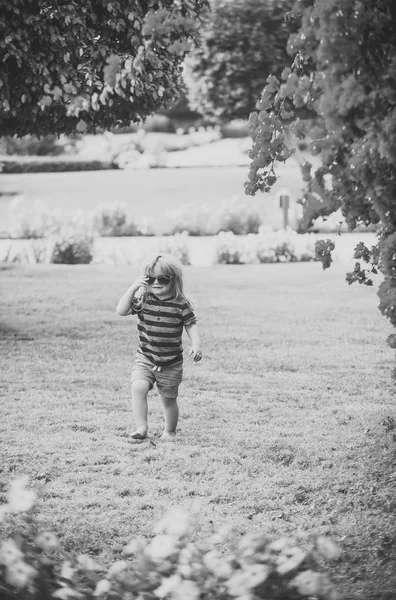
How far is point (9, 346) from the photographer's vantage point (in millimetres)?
7828

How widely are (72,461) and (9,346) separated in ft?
10.9

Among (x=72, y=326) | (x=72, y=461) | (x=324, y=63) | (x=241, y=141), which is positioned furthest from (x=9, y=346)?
(x=241, y=141)

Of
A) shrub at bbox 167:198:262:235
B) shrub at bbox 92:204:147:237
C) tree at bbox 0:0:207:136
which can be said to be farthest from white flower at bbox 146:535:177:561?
shrub at bbox 167:198:262:235

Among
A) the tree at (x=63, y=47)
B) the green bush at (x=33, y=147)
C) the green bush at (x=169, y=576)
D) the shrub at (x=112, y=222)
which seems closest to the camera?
the green bush at (x=169, y=576)

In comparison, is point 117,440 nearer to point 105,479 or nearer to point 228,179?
point 105,479

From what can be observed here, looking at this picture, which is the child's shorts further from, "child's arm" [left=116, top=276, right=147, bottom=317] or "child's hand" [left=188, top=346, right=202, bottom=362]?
"child's arm" [left=116, top=276, right=147, bottom=317]

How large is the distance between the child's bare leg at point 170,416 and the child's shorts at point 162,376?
4 cm

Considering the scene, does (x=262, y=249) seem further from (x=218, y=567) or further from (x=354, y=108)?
(x=218, y=567)

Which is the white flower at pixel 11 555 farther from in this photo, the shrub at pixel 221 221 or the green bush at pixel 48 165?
the green bush at pixel 48 165

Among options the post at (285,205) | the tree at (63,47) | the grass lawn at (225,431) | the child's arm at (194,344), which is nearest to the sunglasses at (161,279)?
the child's arm at (194,344)

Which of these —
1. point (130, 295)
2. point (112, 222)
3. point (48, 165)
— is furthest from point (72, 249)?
point (48, 165)

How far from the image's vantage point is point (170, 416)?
16.7ft

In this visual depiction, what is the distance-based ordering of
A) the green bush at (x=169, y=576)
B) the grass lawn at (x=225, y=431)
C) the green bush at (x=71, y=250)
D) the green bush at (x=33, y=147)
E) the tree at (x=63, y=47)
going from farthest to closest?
the green bush at (x=33, y=147) < the green bush at (x=71, y=250) < the tree at (x=63, y=47) < the grass lawn at (x=225, y=431) < the green bush at (x=169, y=576)

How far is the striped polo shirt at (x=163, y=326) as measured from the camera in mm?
5082
